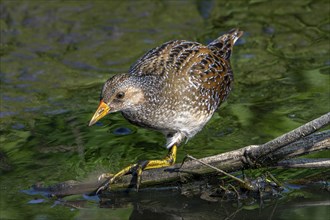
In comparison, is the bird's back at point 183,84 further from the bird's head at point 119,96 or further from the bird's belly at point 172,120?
the bird's head at point 119,96

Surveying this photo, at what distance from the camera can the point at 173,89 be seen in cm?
815

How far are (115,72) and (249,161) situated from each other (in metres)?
4.19

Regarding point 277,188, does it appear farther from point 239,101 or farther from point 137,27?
point 137,27

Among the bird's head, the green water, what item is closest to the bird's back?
the bird's head

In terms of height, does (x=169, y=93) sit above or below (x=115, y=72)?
above

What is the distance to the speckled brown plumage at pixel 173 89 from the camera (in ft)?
25.6

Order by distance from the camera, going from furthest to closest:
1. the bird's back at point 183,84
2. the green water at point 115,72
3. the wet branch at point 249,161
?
the green water at point 115,72, the bird's back at point 183,84, the wet branch at point 249,161

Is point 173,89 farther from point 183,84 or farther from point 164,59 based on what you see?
point 164,59

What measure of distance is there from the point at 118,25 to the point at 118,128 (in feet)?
10.5

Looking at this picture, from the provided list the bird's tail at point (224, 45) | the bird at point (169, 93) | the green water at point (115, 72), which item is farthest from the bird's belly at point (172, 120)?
the bird's tail at point (224, 45)

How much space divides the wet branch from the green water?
202 mm

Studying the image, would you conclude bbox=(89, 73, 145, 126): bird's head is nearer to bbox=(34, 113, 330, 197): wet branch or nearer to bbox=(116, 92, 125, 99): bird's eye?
bbox=(116, 92, 125, 99): bird's eye

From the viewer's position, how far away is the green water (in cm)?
822

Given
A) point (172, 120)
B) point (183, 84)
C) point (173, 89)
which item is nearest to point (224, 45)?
point (183, 84)
